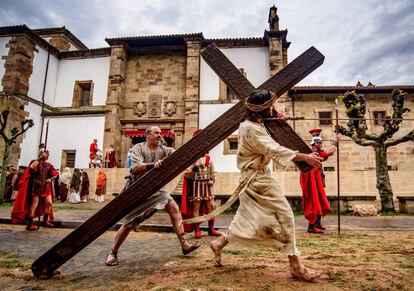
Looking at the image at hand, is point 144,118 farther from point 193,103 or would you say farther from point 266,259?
point 266,259

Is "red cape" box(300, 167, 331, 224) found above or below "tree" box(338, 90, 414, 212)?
below

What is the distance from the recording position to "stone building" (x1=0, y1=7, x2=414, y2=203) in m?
17.9

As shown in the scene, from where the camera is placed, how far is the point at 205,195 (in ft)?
18.5

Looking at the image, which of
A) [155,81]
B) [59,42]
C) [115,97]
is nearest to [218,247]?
[115,97]

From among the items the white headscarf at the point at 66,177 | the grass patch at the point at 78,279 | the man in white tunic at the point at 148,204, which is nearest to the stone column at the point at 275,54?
the white headscarf at the point at 66,177

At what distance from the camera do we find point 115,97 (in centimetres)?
1897

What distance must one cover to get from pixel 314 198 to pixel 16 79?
63.6 feet

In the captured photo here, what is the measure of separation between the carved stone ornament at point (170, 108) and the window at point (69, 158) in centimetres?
671

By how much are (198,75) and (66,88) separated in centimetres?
989

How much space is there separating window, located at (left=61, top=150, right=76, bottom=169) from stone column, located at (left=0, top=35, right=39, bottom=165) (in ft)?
8.35

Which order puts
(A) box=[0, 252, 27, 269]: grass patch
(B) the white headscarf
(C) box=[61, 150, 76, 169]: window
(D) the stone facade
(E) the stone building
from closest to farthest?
(A) box=[0, 252, 27, 269]: grass patch → (B) the white headscarf → (E) the stone building → (C) box=[61, 150, 76, 169]: window → (D) the stone facade

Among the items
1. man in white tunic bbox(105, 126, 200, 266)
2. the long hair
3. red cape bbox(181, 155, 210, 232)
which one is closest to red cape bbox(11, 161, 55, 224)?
red cape bbox(181, 155, 210, 232)

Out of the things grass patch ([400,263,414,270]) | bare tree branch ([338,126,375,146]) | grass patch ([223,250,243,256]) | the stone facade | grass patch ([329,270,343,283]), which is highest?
the stone facade

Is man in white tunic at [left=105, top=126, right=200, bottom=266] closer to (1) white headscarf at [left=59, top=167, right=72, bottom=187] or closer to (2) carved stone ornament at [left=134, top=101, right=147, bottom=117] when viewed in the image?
(1) white headscarf at [left=59, top=167, right=72, bottom=187]
